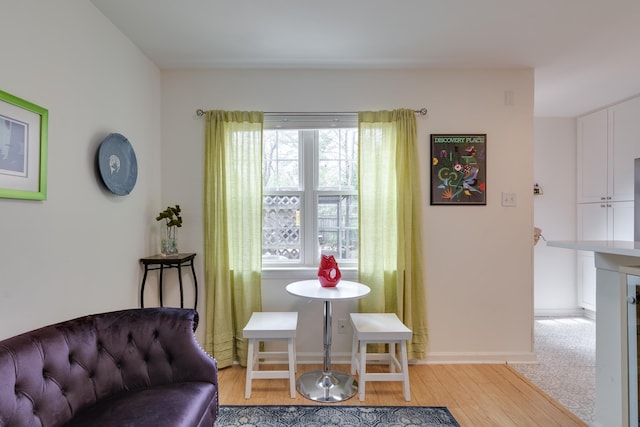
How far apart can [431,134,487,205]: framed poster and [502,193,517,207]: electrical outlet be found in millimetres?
182

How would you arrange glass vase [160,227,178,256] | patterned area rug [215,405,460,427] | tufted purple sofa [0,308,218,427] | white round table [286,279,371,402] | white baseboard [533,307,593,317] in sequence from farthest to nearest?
white baseboard [533,307,593,317]
glass vase [160,227,178,256]
white round table [286,279,371,402]
patterned area rug [215,405,460,427]
tufted purple sofa [0,308,218,427]

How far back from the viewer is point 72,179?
5.54 ft

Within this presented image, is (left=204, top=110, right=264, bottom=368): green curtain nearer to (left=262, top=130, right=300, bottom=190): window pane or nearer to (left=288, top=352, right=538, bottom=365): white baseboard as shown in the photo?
(left=262, top=130, right=300, bottom=190): window pane

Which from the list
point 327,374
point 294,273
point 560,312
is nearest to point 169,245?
point 294,273

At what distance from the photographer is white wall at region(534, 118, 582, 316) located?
3.79 meters

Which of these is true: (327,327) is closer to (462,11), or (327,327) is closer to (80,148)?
(80,148)

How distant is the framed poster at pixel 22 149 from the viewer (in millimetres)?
1290

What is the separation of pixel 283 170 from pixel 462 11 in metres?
1.73

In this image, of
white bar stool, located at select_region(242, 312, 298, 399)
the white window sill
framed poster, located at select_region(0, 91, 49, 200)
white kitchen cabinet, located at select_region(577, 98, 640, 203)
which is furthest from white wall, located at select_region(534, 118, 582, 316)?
framed poster, located at select_region(0, 91, 49, 200)

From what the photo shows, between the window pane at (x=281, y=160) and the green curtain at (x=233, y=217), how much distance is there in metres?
0.17

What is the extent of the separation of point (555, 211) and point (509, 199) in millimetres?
1740

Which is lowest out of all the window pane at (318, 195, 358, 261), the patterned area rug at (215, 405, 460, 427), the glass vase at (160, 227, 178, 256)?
the patterned area rug at (215, 405, 460, 427)

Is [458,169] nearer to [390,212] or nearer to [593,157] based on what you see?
[390,212]

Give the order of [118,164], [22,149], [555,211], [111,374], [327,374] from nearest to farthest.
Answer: [22,149] < [111,374] < [118,164] < [327,374] < [555,211]
